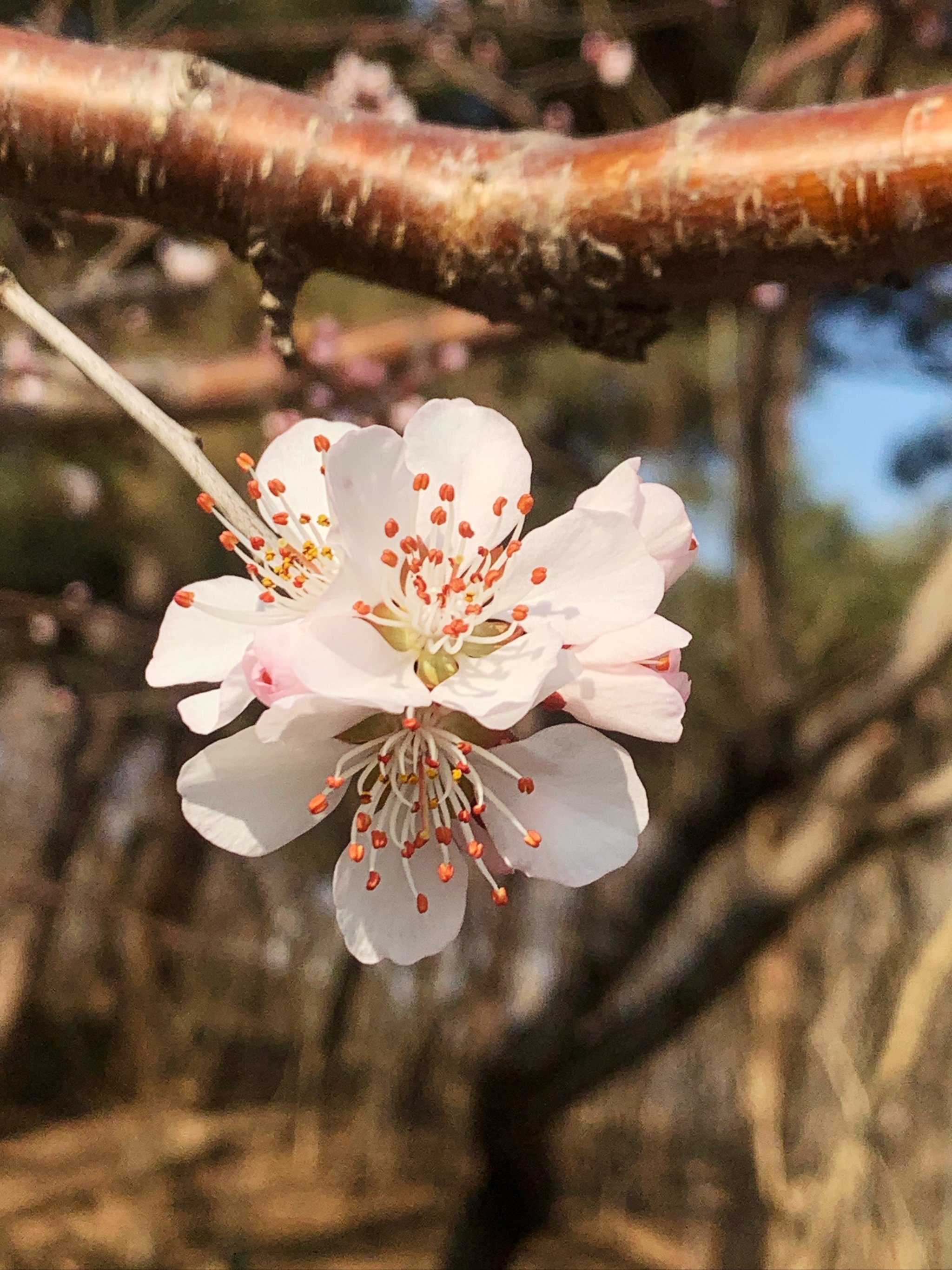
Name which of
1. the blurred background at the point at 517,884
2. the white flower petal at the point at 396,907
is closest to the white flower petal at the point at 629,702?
the white flower petal at the point at 396,907

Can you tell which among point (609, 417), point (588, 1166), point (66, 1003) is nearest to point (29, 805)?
point (66, 1003)

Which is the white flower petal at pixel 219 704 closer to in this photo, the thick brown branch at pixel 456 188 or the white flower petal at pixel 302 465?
the white flower petal at pixel 302 465

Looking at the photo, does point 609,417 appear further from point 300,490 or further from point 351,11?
point 300,490

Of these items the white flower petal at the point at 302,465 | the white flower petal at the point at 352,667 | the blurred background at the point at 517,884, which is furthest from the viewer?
the blurred background at the point at 517,884

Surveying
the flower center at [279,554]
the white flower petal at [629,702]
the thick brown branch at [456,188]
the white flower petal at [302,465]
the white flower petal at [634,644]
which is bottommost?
the white flower petal at [629,702]

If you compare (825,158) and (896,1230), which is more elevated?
(825,158)

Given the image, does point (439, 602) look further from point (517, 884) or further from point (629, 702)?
point (517, 884)

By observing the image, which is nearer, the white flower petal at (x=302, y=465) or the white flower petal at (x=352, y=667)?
the white flower petal at (x=352, y=667)

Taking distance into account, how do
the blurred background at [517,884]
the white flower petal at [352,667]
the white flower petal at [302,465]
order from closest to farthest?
the white flower petal at [352,667], the white flower petal at [302,465], the blurred background at [517,884]
